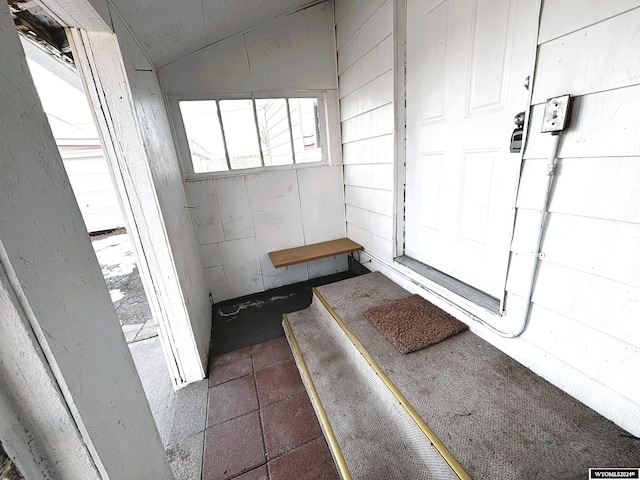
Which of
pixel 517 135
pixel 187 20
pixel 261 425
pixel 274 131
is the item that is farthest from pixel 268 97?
pixel 261 425

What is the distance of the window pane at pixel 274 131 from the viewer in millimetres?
2484

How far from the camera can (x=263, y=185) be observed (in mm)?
2566

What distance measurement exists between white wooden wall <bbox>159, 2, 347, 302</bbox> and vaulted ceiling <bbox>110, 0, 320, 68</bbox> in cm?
13

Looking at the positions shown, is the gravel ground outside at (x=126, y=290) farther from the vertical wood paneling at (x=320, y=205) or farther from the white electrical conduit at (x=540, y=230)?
the white electrical conduit at (x=540, y=230)

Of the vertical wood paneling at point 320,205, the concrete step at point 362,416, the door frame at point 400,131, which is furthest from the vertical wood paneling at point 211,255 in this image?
the door frame at point 400,131

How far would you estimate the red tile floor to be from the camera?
1235 mm

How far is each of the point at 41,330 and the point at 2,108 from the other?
370 mm

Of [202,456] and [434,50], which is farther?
[434,50]

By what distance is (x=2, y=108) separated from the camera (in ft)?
1.39

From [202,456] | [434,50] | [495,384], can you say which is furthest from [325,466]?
[434,50]

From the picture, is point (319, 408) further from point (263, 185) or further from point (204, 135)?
point (204, 135)

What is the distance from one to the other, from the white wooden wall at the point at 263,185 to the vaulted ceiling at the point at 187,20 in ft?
0.43

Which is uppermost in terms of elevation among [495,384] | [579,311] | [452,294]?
[579,311]

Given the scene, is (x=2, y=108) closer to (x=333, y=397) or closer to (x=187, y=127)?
(x=333, y=397)
